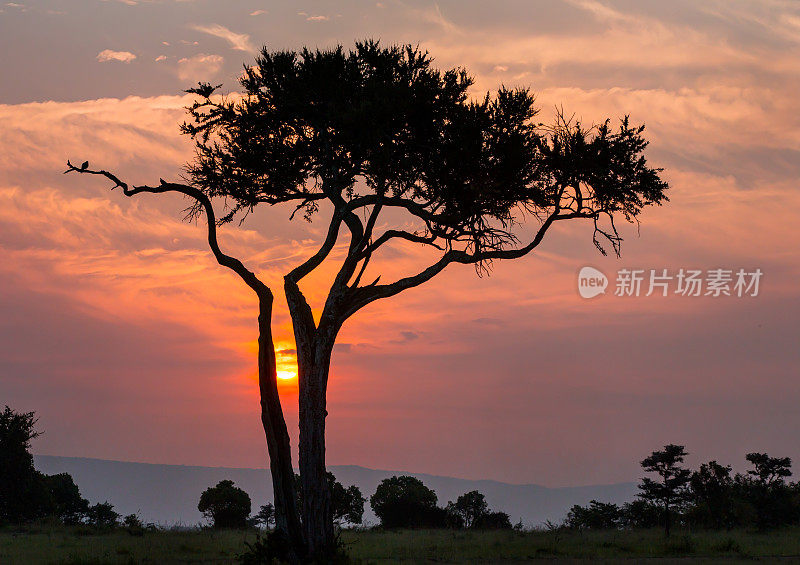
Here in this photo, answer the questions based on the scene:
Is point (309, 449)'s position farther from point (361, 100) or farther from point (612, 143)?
point (612, 143)

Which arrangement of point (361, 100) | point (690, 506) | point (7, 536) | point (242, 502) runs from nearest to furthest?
point (361, 100), point (7, 536), point (690, 506), point (242, 502)

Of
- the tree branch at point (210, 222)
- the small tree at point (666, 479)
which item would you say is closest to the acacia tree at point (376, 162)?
the tree branch at point (210, 222)

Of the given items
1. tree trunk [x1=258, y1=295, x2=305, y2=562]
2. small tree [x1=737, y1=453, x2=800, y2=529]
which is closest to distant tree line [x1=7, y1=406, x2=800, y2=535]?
small tree [x1=737, y1=453, x2=800, y2=529]

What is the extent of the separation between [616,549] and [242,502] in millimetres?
32373

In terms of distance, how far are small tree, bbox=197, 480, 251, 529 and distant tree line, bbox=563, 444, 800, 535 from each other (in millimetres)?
22444

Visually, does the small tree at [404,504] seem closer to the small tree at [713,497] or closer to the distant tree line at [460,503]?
the distant tree line at [460,503]

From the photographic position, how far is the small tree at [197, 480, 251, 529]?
5859cm

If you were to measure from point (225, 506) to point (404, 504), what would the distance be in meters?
12.5

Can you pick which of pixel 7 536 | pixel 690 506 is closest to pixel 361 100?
pixel 7 536

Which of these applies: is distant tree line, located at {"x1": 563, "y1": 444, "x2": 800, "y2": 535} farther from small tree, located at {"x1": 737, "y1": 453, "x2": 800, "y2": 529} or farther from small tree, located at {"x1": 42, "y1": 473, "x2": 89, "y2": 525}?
small tree, located at {"x1": 42, "y1": 473, "x2": 89, "y2": 525}

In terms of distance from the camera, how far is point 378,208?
94.3 feet

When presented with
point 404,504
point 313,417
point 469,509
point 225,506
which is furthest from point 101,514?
point 313,417

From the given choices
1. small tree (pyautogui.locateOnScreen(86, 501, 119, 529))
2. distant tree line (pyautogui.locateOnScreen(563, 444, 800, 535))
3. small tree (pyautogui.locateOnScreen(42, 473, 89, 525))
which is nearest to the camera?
distant tree line (pyautogui.locateOnScreen(563, 444, 800, 535))

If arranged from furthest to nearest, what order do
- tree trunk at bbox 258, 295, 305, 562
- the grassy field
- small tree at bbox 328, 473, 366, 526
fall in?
small tree at bbox 328, 473, 366, 526
the grassy field
tree trunk at bbox 258, 295, 305, 562
